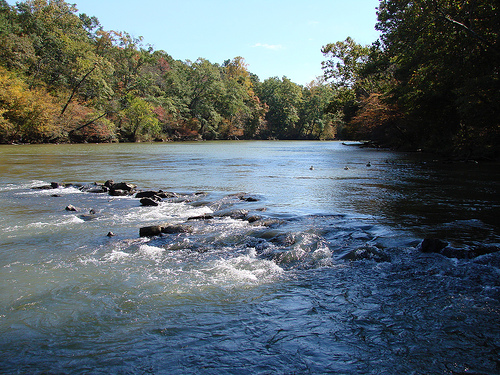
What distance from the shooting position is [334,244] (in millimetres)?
5734

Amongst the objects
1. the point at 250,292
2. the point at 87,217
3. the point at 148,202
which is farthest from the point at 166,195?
the point at 250,292

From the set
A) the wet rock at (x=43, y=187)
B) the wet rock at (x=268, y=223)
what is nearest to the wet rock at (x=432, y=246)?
the wet rock at (x=268, y=223)

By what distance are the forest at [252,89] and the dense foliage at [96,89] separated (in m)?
0.17

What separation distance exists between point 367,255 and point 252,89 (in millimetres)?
87492

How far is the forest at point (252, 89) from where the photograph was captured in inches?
548

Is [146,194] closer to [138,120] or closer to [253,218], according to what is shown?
[253,218]

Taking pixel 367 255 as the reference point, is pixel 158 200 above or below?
below

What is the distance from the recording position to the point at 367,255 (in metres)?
5.14

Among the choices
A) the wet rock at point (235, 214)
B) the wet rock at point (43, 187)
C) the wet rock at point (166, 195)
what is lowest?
the wet rock at point (43, 187)

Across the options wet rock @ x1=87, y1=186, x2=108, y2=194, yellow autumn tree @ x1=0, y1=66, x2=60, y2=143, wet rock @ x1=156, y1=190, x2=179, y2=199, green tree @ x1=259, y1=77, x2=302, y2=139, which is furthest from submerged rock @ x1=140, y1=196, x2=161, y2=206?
green tree @ x1=259, y1=77, x2=302, y2=139

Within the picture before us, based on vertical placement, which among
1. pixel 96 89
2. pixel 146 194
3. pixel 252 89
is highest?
pixel 252 89

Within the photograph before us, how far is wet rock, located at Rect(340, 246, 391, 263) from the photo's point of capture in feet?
16.5

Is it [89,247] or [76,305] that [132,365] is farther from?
[89,247]

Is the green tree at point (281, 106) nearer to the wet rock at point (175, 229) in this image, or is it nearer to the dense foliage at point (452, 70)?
the dense foliage at point (452, 70)
